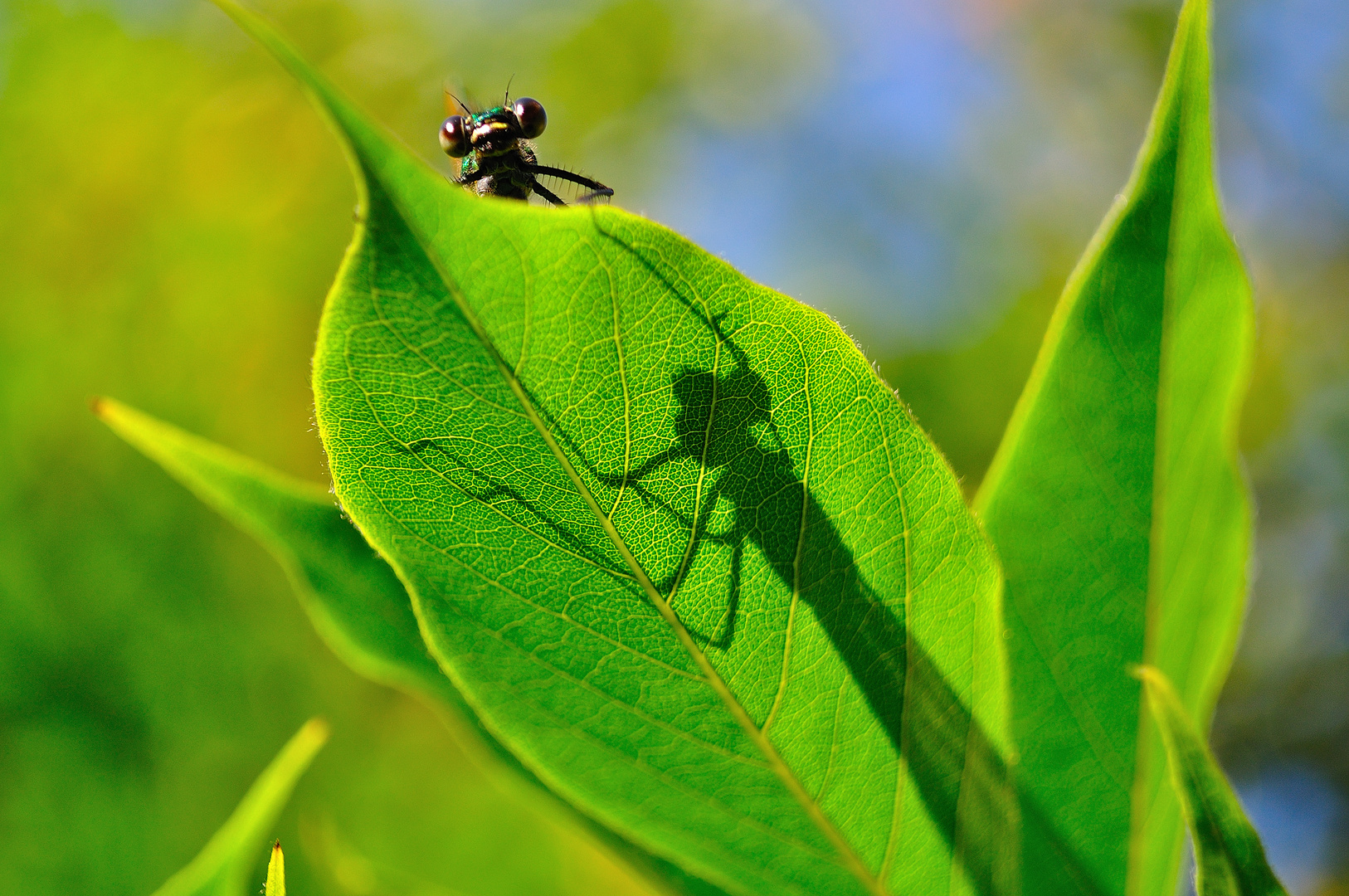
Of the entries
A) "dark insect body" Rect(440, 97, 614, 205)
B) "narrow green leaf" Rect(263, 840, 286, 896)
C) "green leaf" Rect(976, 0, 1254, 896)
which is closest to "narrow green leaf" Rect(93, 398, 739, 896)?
"narrow green leaf" Rect(263, 840, 286, 896)

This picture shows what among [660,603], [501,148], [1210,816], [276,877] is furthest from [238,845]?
[501,148]

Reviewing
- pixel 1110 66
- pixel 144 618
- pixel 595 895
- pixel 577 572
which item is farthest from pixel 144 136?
pixel 1110 66

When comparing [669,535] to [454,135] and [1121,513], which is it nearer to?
[1121,513]

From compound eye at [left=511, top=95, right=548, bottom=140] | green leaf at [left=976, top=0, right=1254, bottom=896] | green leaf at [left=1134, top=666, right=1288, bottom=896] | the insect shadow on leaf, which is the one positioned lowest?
green leaf at [left=1134, top=666, right=1288, bottom=896]

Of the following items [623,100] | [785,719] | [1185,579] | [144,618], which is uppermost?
[623,100]

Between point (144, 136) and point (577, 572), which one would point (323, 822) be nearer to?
point (577, 572)

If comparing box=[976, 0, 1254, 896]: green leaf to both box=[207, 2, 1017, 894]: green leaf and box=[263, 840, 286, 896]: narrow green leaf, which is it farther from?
box=[263, 840, 286, 896]: narrow green leaf

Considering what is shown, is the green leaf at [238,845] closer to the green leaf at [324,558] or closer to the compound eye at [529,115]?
the green leaf at [324,558]
